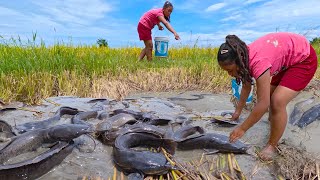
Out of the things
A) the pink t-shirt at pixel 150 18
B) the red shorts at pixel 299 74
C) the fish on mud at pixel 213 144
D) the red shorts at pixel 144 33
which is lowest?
the fish on mud at pixel 213 144

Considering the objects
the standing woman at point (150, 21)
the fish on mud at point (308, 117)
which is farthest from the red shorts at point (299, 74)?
the standing woman at point (150, 21)

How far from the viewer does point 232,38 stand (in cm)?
271

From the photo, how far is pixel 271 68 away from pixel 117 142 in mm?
1421

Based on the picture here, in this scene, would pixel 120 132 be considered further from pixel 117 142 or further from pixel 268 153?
pixel 268 153

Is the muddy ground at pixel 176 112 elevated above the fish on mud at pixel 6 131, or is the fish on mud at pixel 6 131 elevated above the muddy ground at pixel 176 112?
the fish on mud at pixel 6 131

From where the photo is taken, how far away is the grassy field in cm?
445

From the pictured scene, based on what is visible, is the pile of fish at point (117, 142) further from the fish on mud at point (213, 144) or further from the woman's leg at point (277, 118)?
the woman's leg at point (277, 118)

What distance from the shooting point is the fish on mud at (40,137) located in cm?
252

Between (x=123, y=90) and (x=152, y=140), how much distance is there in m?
2.78

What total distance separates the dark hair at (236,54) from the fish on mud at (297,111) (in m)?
1.45

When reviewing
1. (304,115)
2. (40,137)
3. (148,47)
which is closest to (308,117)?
(304,115)

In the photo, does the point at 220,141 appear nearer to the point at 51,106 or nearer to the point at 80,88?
the point at 51,106

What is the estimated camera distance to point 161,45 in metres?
8.28

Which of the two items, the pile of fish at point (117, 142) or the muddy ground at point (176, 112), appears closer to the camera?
the pile of fish at point (117, 142)
